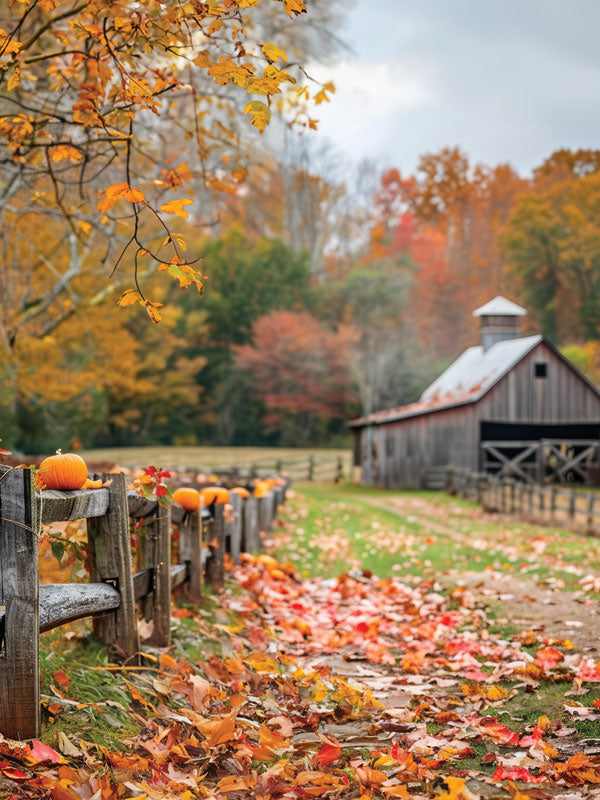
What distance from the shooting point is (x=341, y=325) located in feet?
149

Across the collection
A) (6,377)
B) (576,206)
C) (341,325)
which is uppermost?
(576,206)

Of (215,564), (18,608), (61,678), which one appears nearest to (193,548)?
(215,564)

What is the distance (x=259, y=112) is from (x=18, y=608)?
2.66 meters

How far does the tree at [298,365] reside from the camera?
45031 mm

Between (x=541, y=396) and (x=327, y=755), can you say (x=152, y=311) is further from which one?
(x=541, y=396)

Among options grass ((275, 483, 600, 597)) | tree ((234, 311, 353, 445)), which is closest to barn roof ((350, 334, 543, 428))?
tree ((234, 311, 353, 445))

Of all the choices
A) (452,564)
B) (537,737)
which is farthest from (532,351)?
(537,737)

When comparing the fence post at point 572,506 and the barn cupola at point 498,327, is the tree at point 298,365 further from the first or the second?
the fence post at point 572,506

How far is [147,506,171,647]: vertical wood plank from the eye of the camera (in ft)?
17.7

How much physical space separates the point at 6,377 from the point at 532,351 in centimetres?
1934

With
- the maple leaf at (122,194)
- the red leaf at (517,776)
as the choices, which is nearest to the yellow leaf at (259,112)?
the maple leaf at (122,194)

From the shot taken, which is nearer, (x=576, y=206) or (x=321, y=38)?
(x=321, y=38)

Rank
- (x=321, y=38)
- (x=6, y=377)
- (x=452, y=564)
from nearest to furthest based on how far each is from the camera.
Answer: (x=452, y=564), (x=321, y=38), (x=6, y=377)

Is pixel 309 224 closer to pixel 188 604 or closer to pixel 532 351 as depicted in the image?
pixel 532 351
